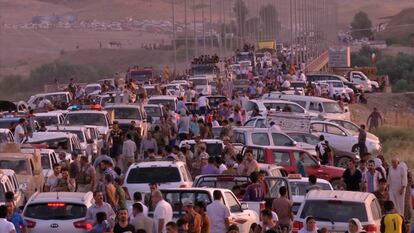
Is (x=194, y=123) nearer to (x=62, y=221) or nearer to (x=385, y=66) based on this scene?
(x=62, y=221)

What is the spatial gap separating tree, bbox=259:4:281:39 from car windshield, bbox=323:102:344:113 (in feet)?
290

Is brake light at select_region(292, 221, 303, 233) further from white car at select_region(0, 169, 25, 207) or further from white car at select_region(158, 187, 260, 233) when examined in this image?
white car at select_region(0, 169, 25, 207)

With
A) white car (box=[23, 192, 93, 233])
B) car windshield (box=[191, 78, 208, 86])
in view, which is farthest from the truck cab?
white car (box=[23, 192, 93, 233])

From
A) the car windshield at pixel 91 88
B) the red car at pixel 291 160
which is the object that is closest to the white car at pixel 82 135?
the red car at pixel 291 160

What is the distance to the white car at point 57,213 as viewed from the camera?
2084cm

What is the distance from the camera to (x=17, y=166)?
27438 mm

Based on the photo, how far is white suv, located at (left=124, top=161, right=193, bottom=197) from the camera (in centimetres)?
2620

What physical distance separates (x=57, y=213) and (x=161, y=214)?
1.79 metres

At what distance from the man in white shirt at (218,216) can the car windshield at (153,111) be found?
25.1 meters

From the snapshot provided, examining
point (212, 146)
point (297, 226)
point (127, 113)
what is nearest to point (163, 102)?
point (127, 113)

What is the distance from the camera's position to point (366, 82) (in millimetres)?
89812

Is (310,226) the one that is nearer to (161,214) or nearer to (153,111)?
(161,214)

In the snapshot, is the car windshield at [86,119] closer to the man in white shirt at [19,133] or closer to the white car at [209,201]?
the man in white shirt at [19,133]

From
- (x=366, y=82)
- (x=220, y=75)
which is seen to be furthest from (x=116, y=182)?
(x=366, y=82)
